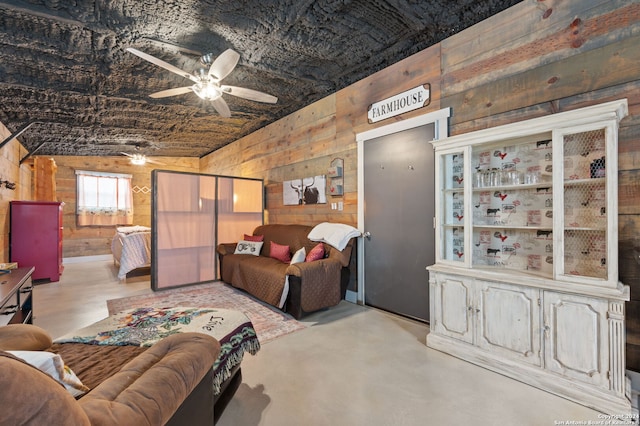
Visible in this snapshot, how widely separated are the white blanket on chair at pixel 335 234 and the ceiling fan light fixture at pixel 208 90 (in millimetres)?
1997

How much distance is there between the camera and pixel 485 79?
2719mm

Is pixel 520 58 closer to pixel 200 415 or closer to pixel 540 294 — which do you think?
pixel 540 294

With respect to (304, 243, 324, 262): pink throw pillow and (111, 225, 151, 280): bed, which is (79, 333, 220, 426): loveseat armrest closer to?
(304, 243, 324, 262): pink throw pillow

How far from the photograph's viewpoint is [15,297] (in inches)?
90.2

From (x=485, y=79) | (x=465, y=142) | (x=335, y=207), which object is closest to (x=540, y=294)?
(x=465, y=142)

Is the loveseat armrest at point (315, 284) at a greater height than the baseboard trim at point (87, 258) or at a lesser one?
greater

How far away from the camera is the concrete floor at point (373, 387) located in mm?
1740

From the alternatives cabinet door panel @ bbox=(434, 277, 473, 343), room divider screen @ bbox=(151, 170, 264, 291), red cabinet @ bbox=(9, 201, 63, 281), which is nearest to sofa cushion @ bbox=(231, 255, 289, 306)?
room divider screen @ bbox=(151, 170, 264, 291)

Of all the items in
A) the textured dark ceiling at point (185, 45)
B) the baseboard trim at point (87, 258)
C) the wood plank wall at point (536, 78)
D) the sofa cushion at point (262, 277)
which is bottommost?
the baseboard trim at point (87, 258)

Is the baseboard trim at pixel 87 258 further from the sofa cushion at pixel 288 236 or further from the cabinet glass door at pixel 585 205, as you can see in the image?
the cabinet glass door at pixel 585 205

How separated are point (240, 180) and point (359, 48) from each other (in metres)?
3.14

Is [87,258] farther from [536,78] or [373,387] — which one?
[536,78]

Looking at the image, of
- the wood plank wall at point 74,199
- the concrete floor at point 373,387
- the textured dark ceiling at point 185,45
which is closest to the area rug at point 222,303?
the concrete floor at point 373,387

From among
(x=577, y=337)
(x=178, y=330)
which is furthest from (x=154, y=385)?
(x=577, y=337)
